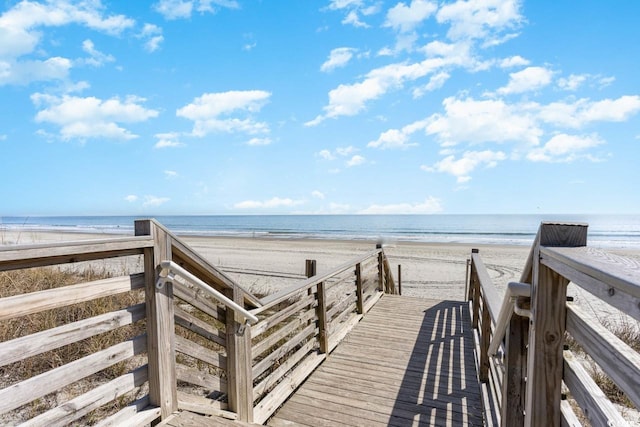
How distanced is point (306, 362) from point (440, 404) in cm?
147

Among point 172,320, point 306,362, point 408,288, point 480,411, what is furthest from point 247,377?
point 408,288

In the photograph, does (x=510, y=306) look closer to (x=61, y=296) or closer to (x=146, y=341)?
(x=146, y=341)

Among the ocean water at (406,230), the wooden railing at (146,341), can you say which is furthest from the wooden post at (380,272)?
the wooden railing at (146,341)

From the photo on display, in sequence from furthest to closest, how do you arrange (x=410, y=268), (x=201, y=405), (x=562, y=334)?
(x=410, y=268)
(x=201, y=405)
(x=562, y=334)

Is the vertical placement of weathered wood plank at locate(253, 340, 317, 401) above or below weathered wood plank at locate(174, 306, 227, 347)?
below

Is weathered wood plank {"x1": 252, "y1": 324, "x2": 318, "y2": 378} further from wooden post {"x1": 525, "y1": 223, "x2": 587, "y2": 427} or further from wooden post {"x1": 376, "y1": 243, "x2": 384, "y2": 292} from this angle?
wooden post {"x1": 376, "y1": 243, "x2": 384, "y2": 292}

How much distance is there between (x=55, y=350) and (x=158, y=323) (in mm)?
2427

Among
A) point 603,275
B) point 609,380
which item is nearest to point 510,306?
point 603,275

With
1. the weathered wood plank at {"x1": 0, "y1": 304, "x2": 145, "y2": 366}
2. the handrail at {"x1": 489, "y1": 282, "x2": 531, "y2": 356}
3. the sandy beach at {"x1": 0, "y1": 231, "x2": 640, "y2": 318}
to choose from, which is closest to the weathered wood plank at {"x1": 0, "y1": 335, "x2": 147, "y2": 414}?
the weathered wood plank at {"x1": 0, "y1": 304, "x2": 145, "y2": 366}

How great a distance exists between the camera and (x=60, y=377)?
67.7 inches

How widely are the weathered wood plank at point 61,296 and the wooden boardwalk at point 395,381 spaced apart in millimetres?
1997

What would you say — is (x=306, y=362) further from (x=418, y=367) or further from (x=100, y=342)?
(x=100, y=342)

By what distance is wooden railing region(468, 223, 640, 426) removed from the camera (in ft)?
2.85

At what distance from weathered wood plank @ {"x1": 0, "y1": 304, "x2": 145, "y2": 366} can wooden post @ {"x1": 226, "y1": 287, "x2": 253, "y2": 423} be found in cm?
75
